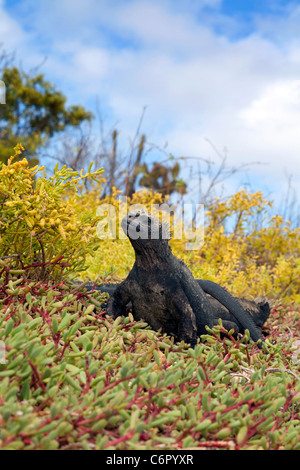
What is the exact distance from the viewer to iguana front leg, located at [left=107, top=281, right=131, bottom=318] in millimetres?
2975

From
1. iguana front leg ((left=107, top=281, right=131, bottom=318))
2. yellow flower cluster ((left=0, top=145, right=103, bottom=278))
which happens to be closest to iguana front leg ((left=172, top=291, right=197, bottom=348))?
iguana front leg ((left=107, top=281, right=131, bottom=318))

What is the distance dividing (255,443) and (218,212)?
6252mm

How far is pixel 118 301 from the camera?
9.86 feet

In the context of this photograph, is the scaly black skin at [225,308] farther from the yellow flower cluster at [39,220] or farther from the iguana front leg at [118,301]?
the yellow flower cluster at [39,220]

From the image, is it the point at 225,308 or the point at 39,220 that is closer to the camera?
the point at 39,220

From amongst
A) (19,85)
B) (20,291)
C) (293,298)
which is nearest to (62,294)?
(20,291)

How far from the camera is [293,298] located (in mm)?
6816

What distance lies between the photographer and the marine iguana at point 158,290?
2873 millimetres

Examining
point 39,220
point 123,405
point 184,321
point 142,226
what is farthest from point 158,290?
point 123,405

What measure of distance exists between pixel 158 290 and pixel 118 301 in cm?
29

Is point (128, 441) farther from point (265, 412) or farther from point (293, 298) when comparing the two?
point (293, 298)

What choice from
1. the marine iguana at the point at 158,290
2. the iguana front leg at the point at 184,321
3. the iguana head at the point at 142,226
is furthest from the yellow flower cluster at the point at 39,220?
the iguana front leg at the point at 184,321

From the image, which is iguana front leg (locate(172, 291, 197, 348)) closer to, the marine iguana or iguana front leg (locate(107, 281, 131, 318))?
the marine iguana

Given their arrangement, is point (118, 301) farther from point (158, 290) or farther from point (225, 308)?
point (225, 308)
